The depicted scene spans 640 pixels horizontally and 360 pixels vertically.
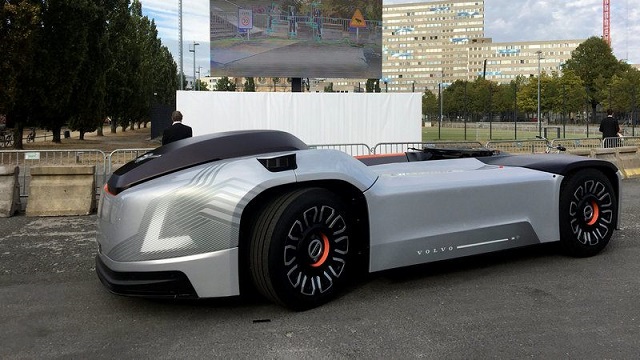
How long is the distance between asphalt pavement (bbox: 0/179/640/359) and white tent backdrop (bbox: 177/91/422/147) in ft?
37.9

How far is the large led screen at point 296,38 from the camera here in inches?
826

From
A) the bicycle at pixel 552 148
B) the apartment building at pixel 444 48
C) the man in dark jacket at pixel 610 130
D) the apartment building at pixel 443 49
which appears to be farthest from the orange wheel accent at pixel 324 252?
the apartment building at pixel 444 48

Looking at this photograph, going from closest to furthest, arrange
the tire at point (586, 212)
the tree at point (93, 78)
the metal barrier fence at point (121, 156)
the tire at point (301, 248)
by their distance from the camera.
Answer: the tire at point (301, 248)
the tire at point (586, 212)
the metal barrier fence at point (121, 156)
the tree at point (93, 78)

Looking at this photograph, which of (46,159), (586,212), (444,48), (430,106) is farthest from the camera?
(444,48)

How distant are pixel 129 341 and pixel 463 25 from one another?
613 feet

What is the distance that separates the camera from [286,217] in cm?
345

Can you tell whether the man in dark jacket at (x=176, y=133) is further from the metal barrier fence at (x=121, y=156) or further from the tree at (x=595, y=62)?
the tree at (x=595, y=62)

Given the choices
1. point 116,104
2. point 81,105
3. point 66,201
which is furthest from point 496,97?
point 66,201

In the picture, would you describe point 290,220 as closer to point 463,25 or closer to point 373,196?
point 373,196

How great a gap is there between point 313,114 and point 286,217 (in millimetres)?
14028

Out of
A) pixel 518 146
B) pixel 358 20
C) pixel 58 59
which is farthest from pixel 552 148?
pixel 58 59

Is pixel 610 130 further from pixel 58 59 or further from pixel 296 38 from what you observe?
pixel 58 59

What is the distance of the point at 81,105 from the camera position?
2625cm

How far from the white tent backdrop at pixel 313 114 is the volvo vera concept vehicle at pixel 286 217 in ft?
40.5
